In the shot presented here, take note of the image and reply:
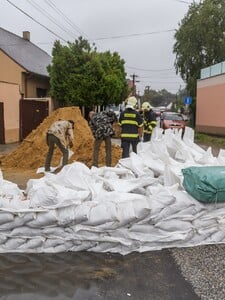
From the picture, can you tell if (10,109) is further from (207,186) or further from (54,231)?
(207,186)

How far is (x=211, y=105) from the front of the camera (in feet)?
94.0

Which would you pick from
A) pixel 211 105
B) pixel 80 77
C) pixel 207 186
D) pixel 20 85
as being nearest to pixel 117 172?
pixel 207 186

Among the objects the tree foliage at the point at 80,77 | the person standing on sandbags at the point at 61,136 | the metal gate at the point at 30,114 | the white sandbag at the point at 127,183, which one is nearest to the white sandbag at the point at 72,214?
the white sandbag at the point at 127,183

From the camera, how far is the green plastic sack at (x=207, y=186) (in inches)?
201

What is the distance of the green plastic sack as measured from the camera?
5.10m

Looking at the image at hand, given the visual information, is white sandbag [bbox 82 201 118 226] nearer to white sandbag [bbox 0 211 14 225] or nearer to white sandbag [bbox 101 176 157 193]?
white sandbag [bbox 101 176 157 193]

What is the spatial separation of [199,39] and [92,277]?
124 feet

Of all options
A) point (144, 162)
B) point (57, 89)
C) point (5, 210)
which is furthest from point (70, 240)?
point (57, 89)

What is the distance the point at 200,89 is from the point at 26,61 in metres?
11.8

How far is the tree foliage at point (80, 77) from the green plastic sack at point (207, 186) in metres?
19.2

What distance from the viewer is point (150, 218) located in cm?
499

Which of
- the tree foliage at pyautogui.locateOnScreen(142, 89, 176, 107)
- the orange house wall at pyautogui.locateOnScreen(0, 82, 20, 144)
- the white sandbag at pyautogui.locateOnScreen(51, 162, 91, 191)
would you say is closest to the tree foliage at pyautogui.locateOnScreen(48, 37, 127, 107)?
the orange house wall at pyautogui.locateOnScreen(0, 82, 20, 144)

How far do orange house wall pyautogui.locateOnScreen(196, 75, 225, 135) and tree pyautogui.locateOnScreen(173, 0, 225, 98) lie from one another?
878 centimetres

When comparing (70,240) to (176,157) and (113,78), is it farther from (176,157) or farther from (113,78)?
(113,78)
